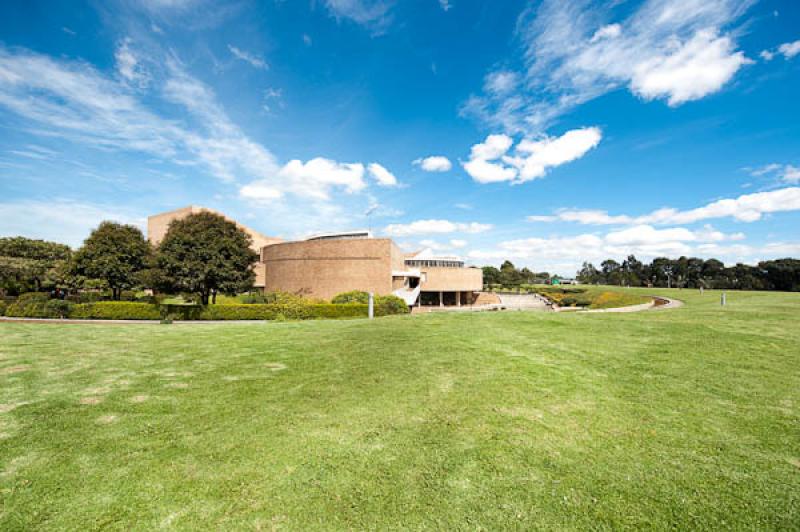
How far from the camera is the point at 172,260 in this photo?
23391 millimetres

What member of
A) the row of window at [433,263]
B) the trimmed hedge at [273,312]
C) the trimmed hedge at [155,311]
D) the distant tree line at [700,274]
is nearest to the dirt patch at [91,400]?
the trimmed hedge at [155,311]

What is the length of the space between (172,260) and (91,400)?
20.7 meters

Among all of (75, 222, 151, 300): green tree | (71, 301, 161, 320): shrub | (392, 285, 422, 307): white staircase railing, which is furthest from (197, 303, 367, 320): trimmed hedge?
(392, 285, 422, 307): white staircase railing

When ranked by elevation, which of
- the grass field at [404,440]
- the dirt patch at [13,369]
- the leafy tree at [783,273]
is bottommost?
the grass field at [404,440]

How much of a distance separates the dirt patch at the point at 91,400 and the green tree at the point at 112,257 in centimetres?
2750

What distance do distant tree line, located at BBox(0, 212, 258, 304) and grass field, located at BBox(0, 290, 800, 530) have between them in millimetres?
15904

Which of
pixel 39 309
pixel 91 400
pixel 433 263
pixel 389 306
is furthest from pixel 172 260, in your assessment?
pixel 433 263

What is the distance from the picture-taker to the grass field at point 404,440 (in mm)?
3186

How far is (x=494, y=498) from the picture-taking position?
3.37 m

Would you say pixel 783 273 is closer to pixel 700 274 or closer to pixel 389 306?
pixel 700 274

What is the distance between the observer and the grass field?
319cm

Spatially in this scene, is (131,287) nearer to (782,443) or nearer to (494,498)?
(494,498)

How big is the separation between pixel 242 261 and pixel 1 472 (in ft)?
77.7

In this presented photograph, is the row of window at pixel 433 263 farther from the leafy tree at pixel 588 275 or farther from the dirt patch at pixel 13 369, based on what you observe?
the leafy tree at pixel 588 275
